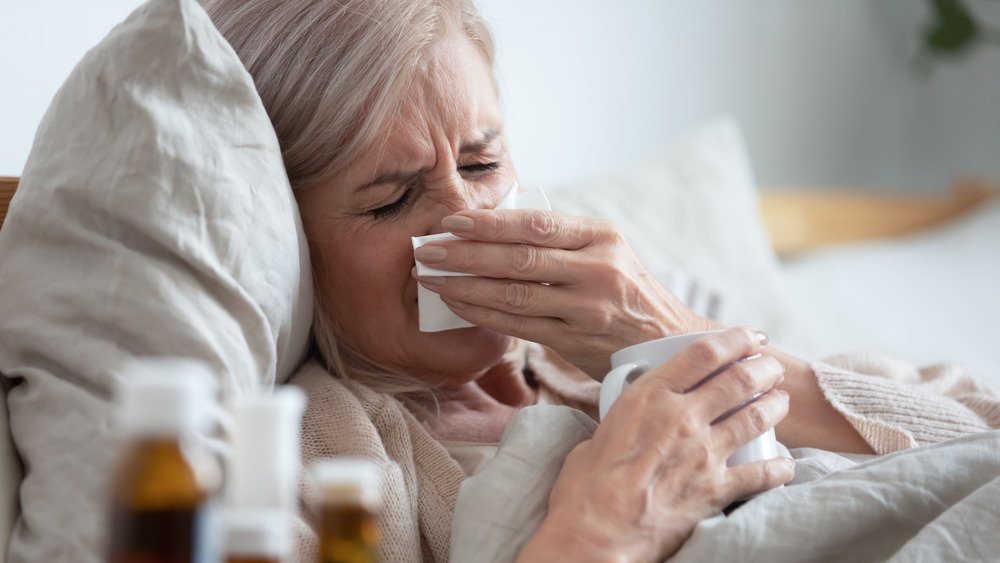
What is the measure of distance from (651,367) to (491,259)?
0.23 meters

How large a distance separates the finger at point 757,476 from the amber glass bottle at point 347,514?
450mm

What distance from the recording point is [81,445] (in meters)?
0.80

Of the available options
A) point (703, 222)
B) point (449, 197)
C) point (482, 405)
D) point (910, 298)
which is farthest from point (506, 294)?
point (910, 298)

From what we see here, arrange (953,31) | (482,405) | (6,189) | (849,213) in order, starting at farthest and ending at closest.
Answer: (953,31) → (849,213) → (482,405) → (6,189)

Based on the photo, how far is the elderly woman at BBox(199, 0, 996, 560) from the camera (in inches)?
41.4

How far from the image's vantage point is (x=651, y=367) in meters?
0.91

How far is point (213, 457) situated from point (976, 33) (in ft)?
10.0

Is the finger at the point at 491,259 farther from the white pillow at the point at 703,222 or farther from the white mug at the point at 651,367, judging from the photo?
the white pillow at the point at 703,222

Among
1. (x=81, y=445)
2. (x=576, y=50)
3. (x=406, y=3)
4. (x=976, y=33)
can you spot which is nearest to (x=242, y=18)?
(x=406, y=3)

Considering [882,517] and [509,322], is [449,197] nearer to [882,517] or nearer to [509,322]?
[509,322]

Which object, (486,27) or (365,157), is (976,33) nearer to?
(486,27)

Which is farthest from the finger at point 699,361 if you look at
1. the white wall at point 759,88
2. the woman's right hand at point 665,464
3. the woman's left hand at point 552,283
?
the white wall at point 759,88

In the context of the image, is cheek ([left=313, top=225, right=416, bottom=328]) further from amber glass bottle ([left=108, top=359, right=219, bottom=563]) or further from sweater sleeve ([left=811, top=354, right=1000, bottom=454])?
amber glass bottle ([left=108, top=359, right=219, bottom=563])

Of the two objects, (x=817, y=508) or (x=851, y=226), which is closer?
(x=817, y=508)
